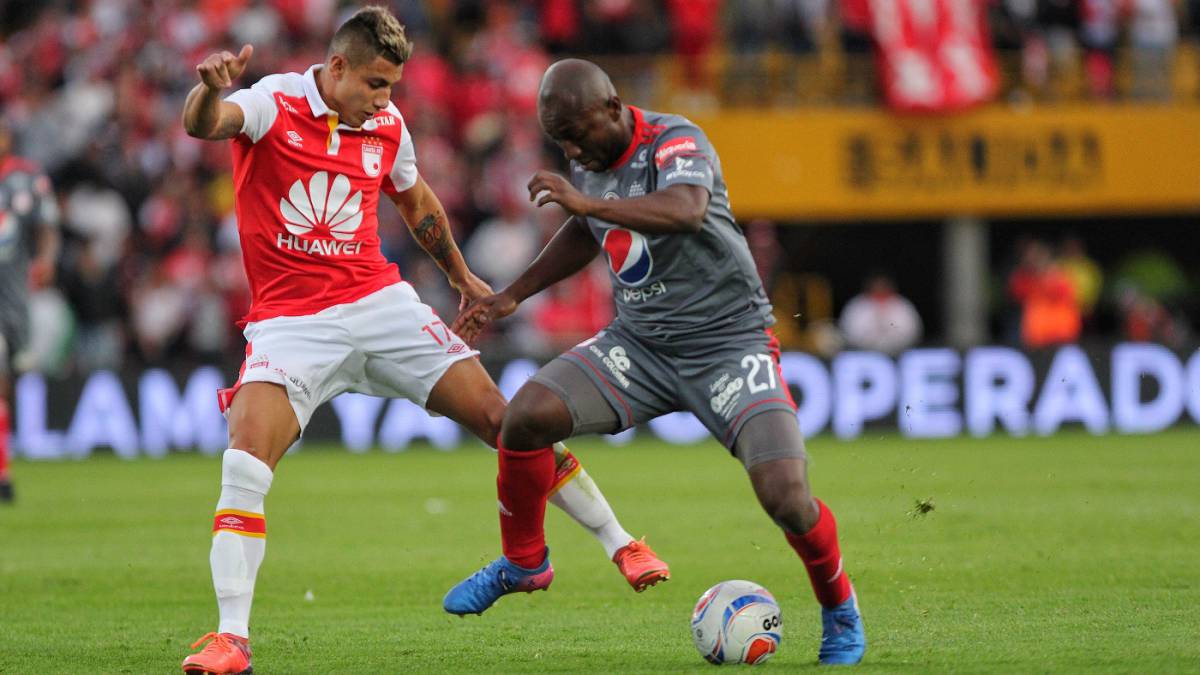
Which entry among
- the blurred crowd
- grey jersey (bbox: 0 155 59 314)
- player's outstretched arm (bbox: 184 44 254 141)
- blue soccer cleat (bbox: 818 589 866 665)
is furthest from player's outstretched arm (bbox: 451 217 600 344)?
the blurred crowd

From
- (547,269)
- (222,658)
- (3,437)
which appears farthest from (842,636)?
(3,437)

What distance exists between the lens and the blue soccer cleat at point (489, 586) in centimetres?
714

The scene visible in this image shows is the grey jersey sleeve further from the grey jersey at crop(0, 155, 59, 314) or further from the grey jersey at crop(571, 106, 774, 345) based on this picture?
the grey jersey at crop(0, 155, 59, 314)

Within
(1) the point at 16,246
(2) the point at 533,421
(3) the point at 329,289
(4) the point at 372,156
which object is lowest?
(1) the point at 16,246

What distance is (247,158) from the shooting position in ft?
23.0

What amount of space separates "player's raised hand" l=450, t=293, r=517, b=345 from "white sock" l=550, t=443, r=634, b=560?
608 mm

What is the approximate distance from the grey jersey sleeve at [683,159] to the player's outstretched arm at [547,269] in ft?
2.32

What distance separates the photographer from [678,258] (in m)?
6.63

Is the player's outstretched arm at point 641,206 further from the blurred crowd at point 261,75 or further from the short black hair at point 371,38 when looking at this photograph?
the blurred crowd at point 261,75

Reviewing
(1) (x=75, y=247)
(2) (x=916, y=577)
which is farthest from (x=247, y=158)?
(1) (x=75, y=247)

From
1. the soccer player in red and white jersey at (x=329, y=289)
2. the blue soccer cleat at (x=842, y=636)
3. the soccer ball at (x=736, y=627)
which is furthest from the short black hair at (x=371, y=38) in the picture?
the blue soccer cleat at (x=842, y=636)

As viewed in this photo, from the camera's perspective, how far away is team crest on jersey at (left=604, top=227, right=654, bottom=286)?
6.62 meters

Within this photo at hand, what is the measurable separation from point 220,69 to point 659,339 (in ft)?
6.32

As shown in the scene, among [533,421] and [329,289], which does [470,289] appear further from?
[533,421]
